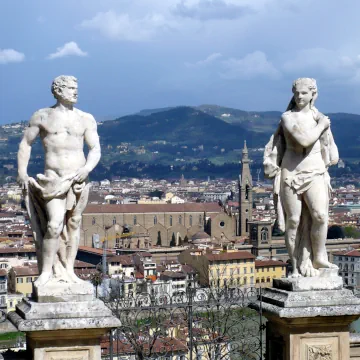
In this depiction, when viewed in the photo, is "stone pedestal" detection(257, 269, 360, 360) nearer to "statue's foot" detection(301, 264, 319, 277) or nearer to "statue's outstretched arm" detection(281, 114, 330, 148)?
"statue's foot" detection(301, 264, 319, 277)

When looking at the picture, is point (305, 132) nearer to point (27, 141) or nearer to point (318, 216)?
point (318, 216)

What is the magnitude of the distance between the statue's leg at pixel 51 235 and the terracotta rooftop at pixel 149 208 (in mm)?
78005

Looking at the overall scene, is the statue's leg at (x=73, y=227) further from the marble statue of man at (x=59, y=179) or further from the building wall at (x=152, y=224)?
the building wall at (x=152, y=224)

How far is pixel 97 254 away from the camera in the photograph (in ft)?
202

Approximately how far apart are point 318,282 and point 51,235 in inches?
61.1

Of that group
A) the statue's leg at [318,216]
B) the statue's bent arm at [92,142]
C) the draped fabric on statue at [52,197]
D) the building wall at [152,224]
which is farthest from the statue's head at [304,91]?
the building wall at [152,224]

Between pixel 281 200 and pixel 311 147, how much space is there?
0.36m

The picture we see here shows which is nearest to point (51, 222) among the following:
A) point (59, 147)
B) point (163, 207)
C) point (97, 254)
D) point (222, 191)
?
point (59, 147)

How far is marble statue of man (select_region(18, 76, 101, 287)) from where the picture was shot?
4.95 metres

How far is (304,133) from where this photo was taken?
17.2ft

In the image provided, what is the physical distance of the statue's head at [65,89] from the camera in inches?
200

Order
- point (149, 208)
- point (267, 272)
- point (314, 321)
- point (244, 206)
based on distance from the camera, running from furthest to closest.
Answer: point (244, 206) < point (149, 208) < point (267, 272) < point (314, 321)

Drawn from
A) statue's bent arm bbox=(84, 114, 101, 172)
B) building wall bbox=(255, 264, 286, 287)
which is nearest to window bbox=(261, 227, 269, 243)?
building wall bbox=(255, 264, 286, 287)

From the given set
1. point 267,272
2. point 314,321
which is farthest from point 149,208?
point 314,321
